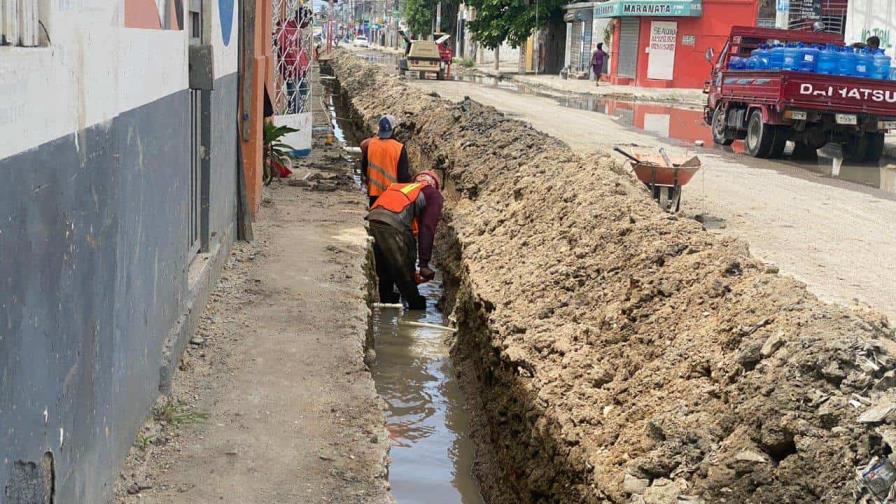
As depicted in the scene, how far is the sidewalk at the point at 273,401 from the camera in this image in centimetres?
496

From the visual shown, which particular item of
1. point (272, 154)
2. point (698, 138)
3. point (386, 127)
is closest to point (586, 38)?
point (698, 138)

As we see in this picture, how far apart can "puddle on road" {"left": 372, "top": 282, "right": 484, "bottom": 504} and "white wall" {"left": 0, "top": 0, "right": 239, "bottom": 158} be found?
124 inches

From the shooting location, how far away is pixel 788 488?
4.47m

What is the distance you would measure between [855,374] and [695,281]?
2.17m

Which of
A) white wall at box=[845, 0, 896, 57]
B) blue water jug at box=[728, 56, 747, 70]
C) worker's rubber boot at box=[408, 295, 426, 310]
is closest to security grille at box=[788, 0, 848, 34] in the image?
white wall at box=[845, 0, 896, 57]

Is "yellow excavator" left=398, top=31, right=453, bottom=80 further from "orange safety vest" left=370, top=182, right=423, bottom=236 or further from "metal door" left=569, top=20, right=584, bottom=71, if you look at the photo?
"orange safety vest" left=370, top=182, right=423, bottom=236

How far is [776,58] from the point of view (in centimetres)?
2047

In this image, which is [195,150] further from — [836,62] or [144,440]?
[836,62]

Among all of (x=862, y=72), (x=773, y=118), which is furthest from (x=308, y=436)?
(x=862, y=72)

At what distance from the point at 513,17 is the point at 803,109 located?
3515 cm

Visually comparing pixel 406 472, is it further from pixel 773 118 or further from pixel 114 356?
pixel 773 118

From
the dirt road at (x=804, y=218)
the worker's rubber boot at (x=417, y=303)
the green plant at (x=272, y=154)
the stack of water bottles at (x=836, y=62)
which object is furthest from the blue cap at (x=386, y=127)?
the stack of water bottles at (x=836, y=62)

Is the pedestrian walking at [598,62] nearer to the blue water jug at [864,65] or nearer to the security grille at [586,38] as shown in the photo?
the security grille at [586,38]

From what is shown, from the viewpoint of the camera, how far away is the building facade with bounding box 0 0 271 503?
299 cm
